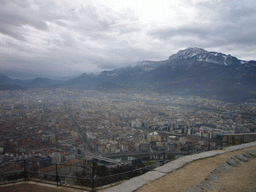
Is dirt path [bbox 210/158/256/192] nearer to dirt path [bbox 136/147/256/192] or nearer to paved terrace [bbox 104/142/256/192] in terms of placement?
paved terrace [bbox 104/142/256/192]

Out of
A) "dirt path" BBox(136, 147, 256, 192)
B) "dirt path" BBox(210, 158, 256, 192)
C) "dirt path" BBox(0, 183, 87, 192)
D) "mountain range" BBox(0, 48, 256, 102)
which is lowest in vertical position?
"dirt path" BBox(0, 183, 87, 192)

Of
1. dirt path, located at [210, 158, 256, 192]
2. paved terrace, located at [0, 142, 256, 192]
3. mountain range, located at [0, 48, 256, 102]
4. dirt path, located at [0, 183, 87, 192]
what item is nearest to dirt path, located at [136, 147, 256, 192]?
paved terrace, located at [0, 142, 256, 192]

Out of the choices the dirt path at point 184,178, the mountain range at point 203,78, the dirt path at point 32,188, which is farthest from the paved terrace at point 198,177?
the mountain range at point 203,78

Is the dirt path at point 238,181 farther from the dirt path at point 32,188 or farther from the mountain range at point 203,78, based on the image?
the mountain range at point 203,78

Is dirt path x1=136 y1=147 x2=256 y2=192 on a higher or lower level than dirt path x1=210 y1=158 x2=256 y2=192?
lower

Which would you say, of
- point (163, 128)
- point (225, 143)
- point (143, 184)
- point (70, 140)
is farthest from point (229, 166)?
point (163, 128)

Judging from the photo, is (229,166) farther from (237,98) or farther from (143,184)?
(237,98)

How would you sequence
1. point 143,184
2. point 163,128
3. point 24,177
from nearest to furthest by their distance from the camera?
1. point 143,184
2. point 24,177
3. point 163,128

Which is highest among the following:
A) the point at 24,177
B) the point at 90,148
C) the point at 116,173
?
the point at 116,173

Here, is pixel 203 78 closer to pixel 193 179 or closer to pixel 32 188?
pixel 193 179
